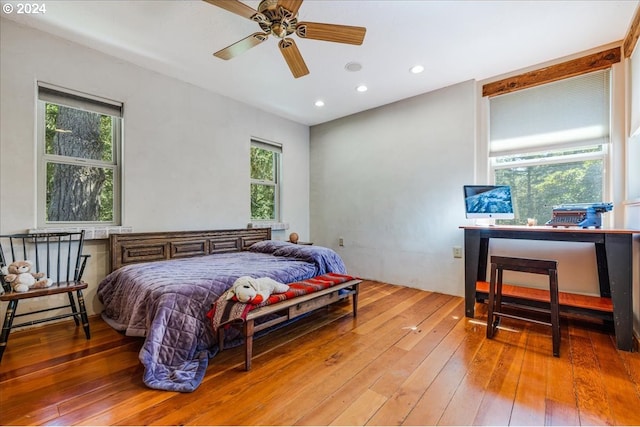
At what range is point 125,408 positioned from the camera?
4.77 feet

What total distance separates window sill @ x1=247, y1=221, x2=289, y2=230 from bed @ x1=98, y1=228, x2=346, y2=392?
0.46 m

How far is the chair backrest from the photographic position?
2348 mm

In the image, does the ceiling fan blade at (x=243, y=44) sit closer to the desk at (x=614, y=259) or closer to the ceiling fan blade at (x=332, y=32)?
the ceiling fan blade at (x=332, y=32)

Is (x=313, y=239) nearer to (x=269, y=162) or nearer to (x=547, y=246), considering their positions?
(x=269, y=162)

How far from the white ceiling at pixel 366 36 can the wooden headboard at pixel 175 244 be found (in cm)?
183

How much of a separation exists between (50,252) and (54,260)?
78 mm

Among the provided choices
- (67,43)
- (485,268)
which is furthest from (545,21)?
(67,43)

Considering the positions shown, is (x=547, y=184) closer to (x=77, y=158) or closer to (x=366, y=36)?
(x=366, y=36)

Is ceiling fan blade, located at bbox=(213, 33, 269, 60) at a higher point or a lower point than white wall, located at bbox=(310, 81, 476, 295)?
higher

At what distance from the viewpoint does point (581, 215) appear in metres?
2.47

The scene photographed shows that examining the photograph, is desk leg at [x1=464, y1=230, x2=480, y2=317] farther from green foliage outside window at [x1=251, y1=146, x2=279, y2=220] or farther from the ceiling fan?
green foliage outside window at [x1=251, y1=146, x2=279, y2=220]

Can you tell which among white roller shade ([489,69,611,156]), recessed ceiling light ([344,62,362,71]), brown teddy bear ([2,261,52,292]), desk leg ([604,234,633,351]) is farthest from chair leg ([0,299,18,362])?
white roller shade ([489,69,611,156])

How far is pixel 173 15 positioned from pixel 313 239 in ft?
11.9

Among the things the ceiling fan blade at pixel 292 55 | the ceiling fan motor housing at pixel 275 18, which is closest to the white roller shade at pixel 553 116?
the ceiling fan blade at pixel 292 55
